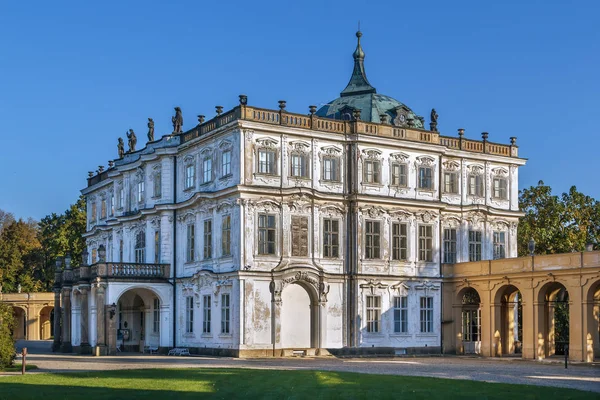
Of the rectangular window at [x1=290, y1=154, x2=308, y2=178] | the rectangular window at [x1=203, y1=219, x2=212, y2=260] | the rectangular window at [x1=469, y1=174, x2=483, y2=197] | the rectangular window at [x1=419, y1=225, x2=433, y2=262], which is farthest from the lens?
the rectangular window at [x1=469, y1=174, x2=483, y2=197]

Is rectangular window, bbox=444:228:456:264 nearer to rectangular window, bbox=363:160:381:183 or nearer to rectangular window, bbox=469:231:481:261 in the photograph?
rectangular window, bbox=469:231:481:261

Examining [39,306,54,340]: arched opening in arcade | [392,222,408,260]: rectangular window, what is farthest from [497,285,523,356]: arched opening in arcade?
[39,306,54,340]: arched opening in arcade

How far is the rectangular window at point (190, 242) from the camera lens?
166ft

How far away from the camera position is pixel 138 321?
2217 inches

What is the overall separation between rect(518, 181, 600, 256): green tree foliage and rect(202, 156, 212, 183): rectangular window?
24.6 m

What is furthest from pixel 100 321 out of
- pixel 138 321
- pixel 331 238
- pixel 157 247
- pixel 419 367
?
pixel 419 367

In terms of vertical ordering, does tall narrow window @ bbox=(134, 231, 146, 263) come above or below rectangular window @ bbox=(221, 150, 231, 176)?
below

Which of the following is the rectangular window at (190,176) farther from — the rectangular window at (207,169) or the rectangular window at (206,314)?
the rectangular window at (206,314)

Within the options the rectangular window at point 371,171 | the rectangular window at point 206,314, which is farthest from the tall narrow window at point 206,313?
the rectangular window at point 371,171

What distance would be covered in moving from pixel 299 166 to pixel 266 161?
187 cm

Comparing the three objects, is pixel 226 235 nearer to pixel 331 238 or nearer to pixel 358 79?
pixel 331 238

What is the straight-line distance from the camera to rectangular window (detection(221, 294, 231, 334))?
4653 centimetres

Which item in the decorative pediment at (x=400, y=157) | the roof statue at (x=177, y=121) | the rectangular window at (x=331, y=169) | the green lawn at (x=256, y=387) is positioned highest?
the roof statue at (x=177, y=121)

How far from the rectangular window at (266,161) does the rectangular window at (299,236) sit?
8.61 feet
